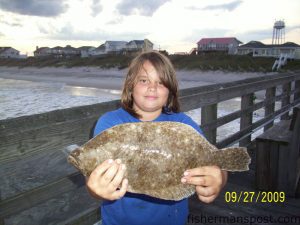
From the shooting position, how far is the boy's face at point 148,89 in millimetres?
2244

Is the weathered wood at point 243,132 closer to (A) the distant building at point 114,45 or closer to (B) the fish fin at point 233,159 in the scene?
(B) the fish fin at point 233,159

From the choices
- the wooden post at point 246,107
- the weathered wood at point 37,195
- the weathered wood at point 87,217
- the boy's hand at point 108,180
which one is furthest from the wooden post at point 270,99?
the boy's hand at point 108,180

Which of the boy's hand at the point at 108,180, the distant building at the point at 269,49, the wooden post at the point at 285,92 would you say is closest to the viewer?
the boy's hand at the point at 108,180

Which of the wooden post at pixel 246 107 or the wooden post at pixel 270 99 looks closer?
the wooden post at pixel 246 107

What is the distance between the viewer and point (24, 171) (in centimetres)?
798

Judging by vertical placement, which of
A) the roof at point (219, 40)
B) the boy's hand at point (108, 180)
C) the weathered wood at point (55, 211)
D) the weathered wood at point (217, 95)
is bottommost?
the weathered wood at point (55, 211)

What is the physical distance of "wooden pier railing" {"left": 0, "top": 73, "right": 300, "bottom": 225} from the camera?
2.19m

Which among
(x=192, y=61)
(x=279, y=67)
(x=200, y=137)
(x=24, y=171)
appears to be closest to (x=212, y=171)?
(x=200, y=137)

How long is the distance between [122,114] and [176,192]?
0.74 metres

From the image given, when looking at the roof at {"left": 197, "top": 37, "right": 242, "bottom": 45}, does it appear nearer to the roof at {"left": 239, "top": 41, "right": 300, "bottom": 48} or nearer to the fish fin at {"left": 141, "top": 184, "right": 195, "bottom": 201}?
the roof at {"left": 239, "top": 41, "right": 300, "bottom": 48}

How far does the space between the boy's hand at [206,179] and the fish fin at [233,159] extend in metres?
0.05

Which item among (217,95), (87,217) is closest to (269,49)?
(217,95)

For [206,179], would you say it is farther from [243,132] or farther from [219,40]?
[219,40]

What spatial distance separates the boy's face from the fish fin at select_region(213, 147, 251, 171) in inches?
23.7
